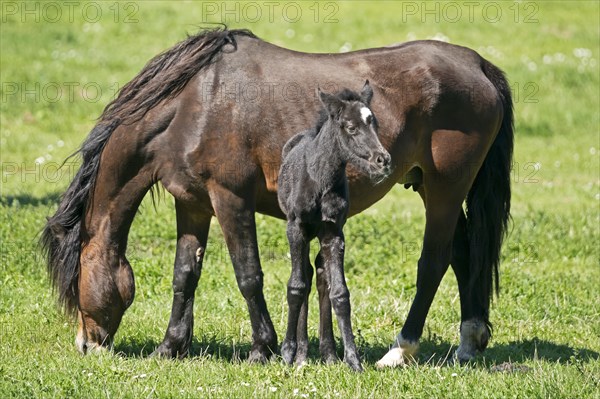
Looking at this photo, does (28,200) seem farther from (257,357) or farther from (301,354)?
(301,354)

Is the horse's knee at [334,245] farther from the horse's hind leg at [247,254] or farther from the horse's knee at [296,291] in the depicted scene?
the horse's hind leg at [247,254]

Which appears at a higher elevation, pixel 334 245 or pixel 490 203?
pixel 334 245

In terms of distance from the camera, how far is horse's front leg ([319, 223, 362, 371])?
257 inches

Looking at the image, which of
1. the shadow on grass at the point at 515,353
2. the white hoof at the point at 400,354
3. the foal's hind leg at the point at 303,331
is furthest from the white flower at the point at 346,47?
the foal's hind leg at the point at 303,331

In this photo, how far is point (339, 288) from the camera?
6527 millimetres

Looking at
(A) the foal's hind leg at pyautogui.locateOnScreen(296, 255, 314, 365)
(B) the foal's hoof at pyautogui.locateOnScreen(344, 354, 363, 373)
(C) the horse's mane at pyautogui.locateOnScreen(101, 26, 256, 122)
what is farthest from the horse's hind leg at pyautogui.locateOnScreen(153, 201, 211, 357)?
(B) the foal's hoof at pyautogui.locateOnScreen(344, 354, 363, 373)

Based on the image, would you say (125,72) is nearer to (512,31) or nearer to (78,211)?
(512,31)

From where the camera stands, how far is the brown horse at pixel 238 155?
7.16m

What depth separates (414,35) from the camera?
21.9 metres

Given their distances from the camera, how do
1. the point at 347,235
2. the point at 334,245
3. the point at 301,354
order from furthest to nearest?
1. the point at 347,235
2. the point at 301,354
3. the point at 334,245

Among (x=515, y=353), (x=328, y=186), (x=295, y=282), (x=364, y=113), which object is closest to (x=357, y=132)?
(x=364, y=113)

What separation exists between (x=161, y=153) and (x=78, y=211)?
2.59 ft

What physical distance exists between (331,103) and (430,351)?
2.56m

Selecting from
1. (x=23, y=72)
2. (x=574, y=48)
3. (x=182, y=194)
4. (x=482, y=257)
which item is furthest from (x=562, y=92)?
(x=182, y=194)
